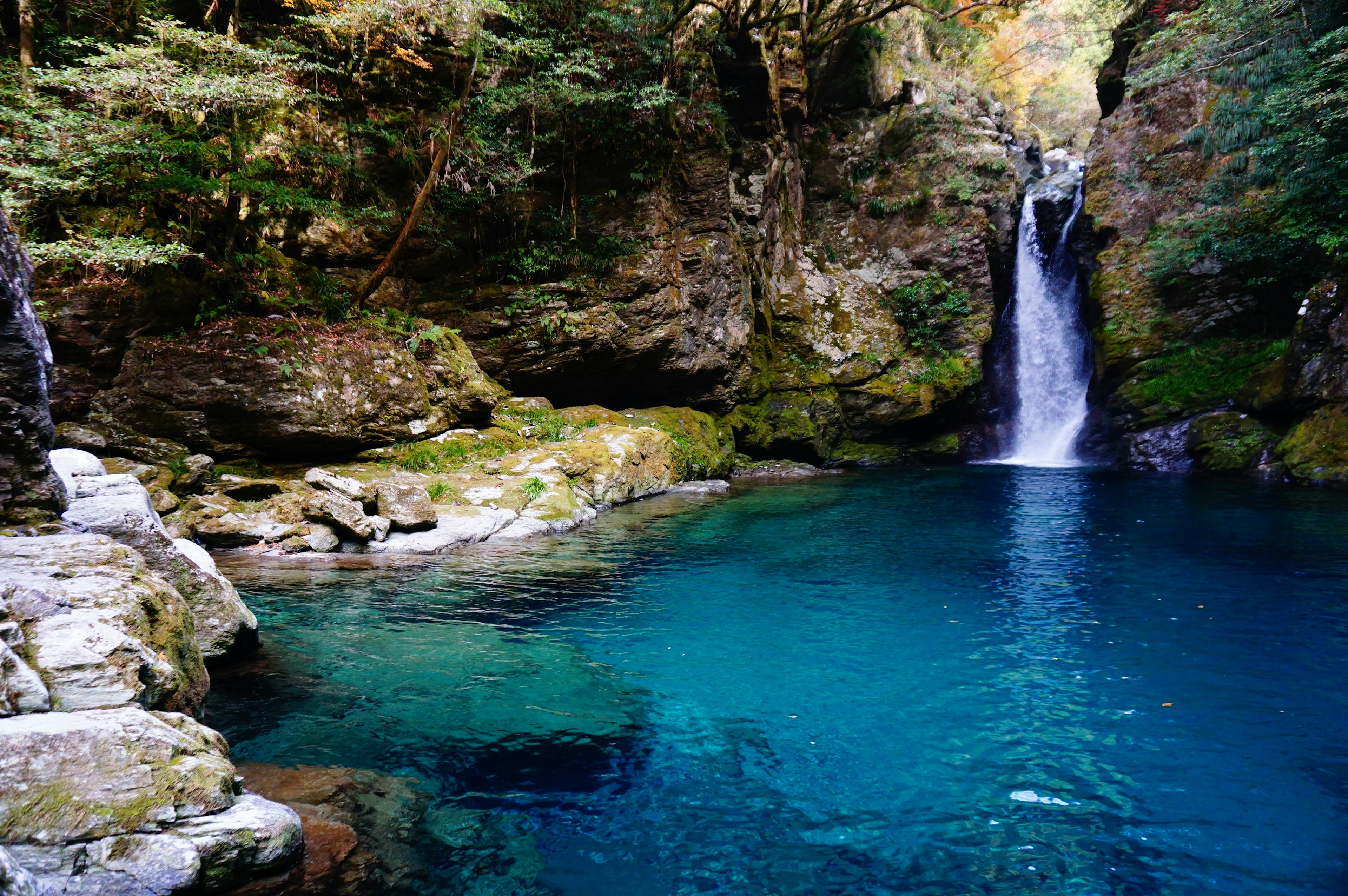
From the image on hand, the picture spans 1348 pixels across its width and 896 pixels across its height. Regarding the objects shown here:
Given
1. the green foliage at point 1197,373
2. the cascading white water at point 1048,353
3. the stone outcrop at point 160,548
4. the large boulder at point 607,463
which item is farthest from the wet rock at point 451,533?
the green foliage at point 1197,373

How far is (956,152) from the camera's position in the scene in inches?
956

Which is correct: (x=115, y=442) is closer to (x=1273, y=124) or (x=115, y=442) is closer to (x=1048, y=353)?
(x=1273, y=124)

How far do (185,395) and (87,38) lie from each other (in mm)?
5606

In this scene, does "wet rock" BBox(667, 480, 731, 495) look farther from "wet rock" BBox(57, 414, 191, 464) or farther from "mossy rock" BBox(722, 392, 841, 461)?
"wet rock" BBox(57, 414, 191, 464)

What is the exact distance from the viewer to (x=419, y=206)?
46.4ft

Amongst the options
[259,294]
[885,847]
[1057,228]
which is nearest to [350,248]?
[259,294]

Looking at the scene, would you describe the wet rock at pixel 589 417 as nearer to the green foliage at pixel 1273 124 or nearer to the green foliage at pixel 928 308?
the green foliage at pixel 928 308

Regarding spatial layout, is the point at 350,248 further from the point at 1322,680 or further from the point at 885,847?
the point at 1322,680

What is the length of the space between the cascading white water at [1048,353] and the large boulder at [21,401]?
76.7 feet

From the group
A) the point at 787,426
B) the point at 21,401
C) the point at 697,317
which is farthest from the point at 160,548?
the point at 787,426

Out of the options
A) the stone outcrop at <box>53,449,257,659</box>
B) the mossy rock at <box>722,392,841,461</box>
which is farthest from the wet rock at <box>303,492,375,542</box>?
the mossy rock at <box>722,392,841,461</box>

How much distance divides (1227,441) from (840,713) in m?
17.7

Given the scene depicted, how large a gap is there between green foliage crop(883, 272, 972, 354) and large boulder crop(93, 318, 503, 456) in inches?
646

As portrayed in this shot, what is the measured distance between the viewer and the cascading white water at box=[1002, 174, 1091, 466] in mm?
22906
